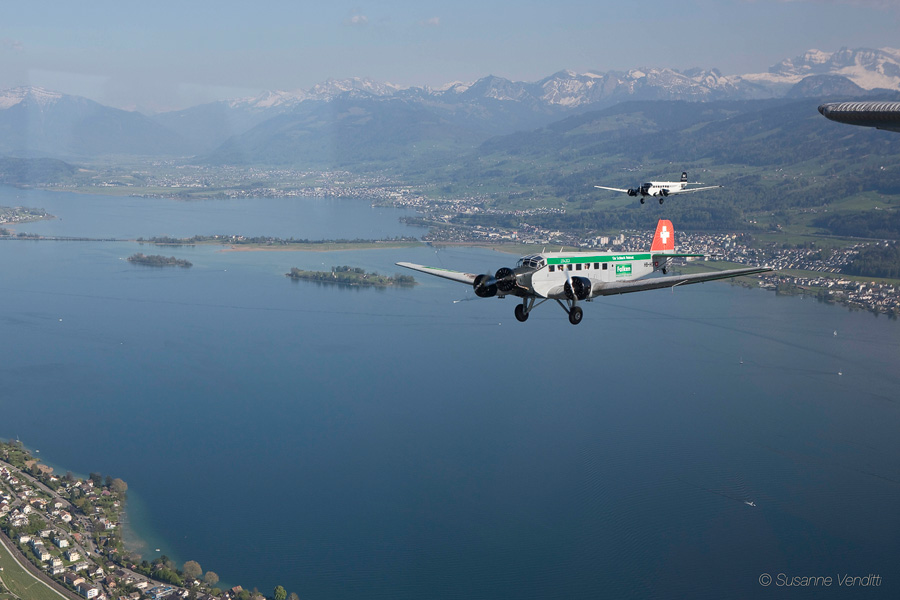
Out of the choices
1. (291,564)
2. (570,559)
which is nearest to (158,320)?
(291,564)

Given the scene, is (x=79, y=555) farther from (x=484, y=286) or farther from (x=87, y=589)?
(x=484, y=286)

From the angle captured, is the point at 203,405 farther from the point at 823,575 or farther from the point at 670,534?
the point at 823,575

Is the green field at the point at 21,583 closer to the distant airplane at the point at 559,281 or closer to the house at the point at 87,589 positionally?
the house at the point at 87,589

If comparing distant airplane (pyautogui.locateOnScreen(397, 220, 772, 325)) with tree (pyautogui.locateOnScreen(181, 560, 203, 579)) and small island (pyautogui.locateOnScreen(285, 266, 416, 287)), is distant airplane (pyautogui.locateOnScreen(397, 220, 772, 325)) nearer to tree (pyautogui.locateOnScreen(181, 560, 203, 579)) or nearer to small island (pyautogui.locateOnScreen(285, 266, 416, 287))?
tree (pyautogui.locateOnScreen(181, 560, 203, 579))

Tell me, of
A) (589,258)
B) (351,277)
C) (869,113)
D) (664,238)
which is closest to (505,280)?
(589,258)

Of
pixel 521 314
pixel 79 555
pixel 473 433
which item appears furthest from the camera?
pixel 473 433
